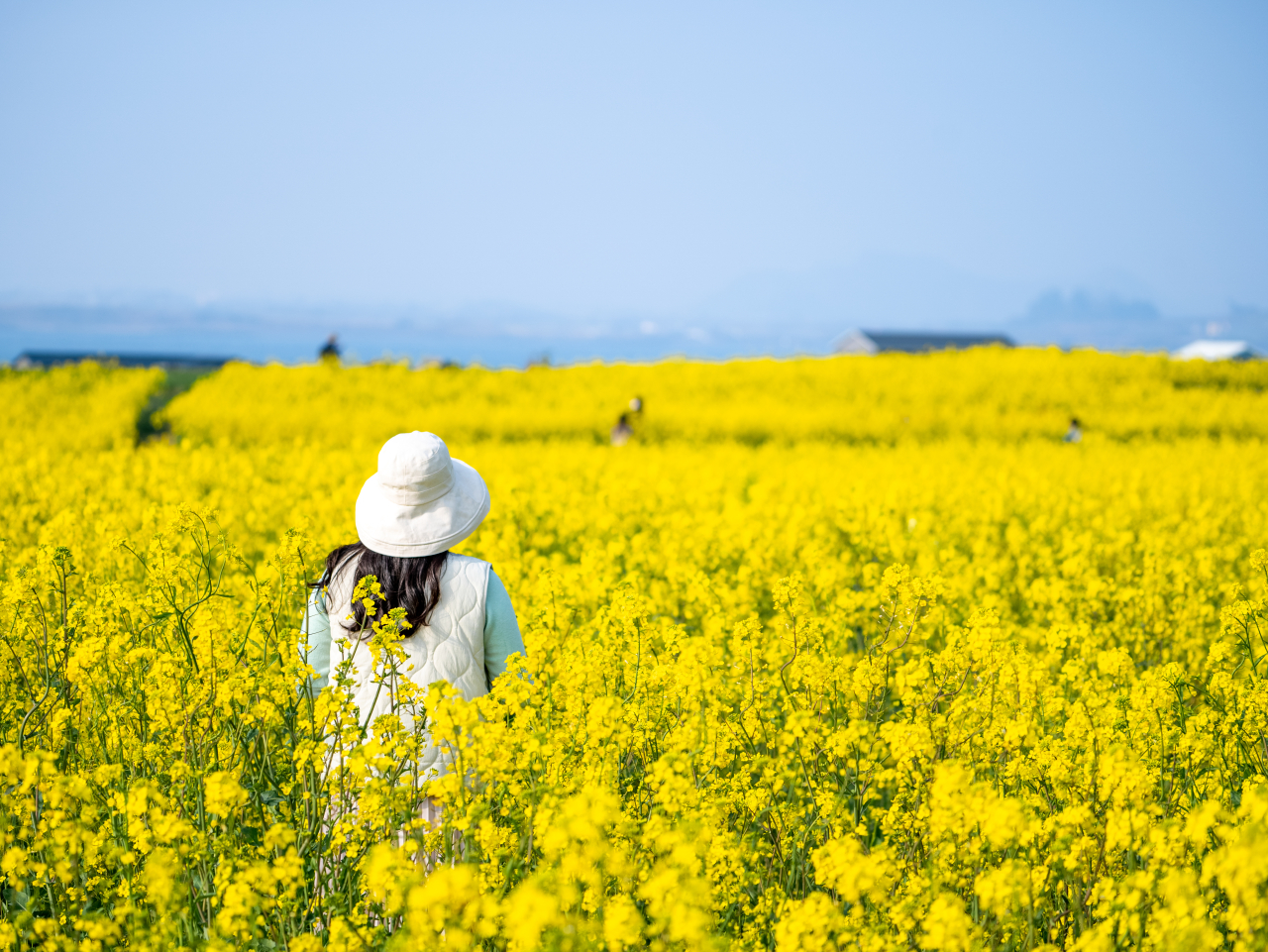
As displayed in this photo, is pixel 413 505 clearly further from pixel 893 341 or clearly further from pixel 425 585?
pixel 893 341

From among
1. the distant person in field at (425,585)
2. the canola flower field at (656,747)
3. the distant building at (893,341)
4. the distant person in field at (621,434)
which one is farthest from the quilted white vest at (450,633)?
the distant building at (893,341)

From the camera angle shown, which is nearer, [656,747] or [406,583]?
[406,583]

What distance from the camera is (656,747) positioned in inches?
112

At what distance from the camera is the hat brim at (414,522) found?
2.72m

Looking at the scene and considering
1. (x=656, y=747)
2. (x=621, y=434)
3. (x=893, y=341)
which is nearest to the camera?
(x=656, y=747)

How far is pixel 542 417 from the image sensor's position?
56.5ft

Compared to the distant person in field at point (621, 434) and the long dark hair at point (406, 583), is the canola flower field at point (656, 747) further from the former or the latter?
the distant person in field at point (621, 434)

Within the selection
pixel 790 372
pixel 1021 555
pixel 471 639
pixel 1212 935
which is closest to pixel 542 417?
pixel 790 372

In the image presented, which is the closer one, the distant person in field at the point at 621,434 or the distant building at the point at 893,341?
the distant person in field at the point at 621,434

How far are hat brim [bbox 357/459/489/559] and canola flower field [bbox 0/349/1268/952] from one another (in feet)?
0.81

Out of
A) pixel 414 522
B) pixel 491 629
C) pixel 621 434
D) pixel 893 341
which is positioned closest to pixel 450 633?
pixel 491 629

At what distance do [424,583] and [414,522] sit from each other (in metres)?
0.19

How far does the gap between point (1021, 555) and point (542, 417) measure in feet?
39.8

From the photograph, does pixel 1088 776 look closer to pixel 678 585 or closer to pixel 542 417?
pixel 678 585
